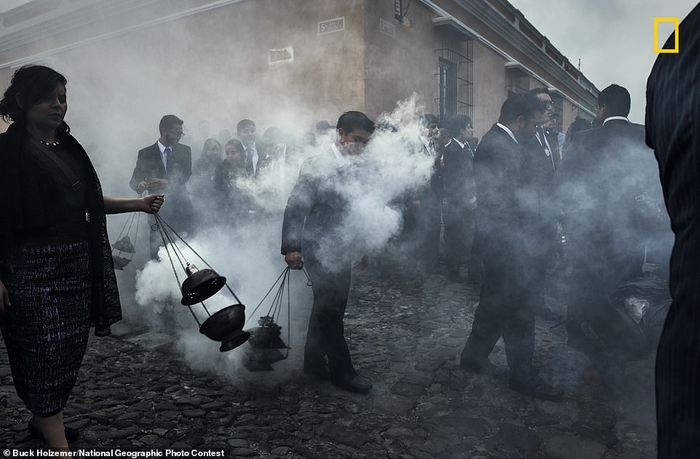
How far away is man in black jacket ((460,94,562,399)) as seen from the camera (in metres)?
3.64

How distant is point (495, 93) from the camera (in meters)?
16.4

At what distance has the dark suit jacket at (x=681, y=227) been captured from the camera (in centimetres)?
93

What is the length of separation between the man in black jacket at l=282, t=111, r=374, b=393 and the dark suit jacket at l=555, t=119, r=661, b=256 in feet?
5.88

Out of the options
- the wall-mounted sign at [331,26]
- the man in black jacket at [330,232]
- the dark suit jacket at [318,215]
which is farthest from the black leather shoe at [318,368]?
the wall-mounted sign at [331,26]

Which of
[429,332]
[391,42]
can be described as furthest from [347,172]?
[391,42]

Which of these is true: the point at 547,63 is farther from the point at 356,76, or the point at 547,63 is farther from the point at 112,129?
the point at 112,129

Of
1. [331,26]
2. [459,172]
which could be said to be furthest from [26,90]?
[331,26]

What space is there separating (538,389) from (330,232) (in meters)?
1.79

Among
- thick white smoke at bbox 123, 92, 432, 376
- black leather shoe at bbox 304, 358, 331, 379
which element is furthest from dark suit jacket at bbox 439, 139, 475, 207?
black leather shoe at bbox 304, 358, 331, 379

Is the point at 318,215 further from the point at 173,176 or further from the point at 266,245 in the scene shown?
the point at 266,245

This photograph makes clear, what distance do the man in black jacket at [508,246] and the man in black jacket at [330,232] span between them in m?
0.94

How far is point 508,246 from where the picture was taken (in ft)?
12.0

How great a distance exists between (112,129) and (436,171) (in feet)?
30.8

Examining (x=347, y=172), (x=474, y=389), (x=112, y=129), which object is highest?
(x=112, y=129)
